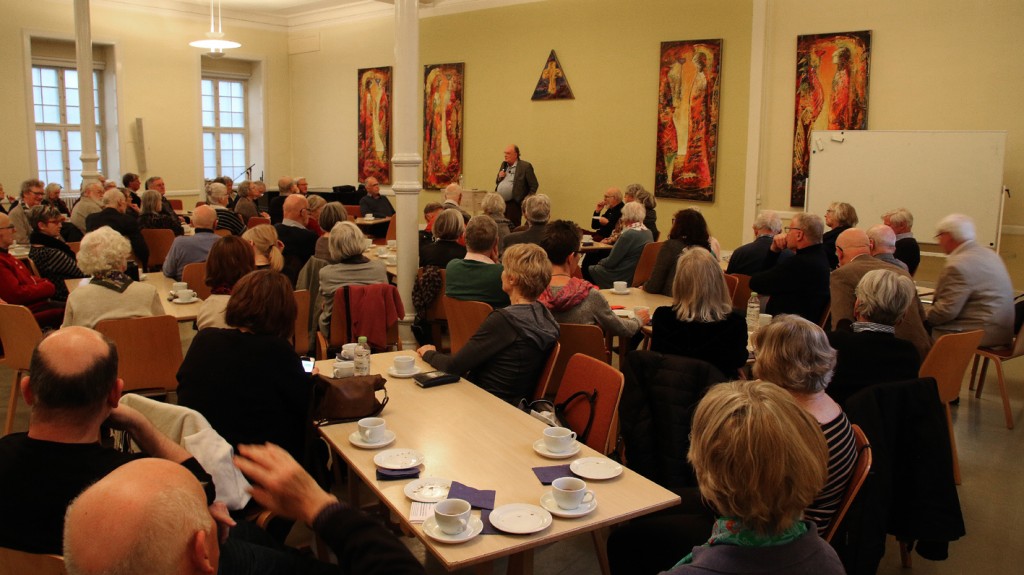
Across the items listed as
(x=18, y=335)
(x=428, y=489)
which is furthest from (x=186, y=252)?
(x=428, y=489)

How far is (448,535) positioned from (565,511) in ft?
1.15

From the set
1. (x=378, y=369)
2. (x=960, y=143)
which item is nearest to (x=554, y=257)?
(x=378, y=369)

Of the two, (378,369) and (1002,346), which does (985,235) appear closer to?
(1002,346)

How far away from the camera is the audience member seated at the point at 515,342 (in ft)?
12.0

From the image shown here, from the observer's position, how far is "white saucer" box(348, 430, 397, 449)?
2.83 metres

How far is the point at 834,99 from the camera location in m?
9.13

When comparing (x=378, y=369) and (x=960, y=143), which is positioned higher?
(x=960, y=143)

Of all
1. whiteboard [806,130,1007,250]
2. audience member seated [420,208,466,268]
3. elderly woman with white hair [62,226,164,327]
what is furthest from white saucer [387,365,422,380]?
whiteboard [806,130,1007,250]

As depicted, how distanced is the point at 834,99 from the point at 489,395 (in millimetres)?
7165

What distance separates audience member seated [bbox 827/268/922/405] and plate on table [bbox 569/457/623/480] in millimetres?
1389

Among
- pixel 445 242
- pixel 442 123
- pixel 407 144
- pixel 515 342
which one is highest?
pixel 442 123

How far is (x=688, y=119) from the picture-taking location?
10305 millimetres

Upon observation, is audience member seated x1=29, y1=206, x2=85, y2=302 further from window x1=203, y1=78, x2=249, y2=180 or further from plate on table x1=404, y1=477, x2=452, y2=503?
window x1=203, y1=78, x2=249, y2=180

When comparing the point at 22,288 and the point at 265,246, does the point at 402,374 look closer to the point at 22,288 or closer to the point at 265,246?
the point at 265,246
